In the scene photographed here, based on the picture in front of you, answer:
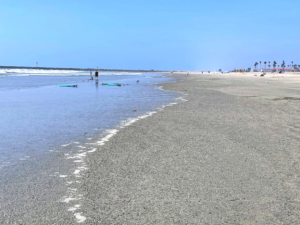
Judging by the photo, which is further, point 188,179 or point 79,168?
point 79,168

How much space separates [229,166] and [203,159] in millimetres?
603

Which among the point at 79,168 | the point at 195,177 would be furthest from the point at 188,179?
the point at 79,168

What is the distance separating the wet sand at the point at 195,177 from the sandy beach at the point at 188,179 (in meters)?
0.01

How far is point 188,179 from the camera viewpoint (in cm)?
495

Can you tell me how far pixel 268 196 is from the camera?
14.1 ft

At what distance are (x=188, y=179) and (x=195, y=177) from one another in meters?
0.16

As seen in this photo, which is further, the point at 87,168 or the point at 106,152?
the point at 106,152

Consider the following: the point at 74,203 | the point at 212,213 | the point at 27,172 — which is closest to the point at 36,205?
the point at 74,203

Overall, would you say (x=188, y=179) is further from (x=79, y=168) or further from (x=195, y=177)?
(x=79, y=168)

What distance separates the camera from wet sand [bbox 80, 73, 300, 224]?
3.76 meters

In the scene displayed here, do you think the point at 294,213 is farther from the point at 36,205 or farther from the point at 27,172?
the point at 27,172

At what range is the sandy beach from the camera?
371 centimetres

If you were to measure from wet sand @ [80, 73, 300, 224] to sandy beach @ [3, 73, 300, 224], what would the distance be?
0.01 metres

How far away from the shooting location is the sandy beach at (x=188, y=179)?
371 centimetres
